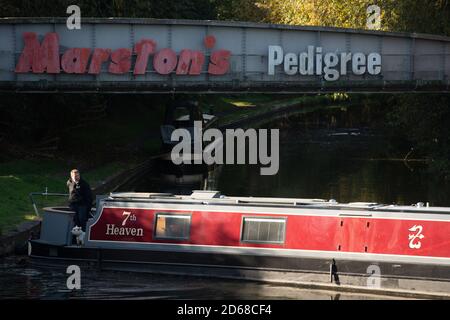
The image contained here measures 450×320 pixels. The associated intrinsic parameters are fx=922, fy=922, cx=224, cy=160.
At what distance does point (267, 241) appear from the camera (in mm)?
20438

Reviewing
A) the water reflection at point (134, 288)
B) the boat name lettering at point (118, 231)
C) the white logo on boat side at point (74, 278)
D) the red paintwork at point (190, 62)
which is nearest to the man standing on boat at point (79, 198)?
the boat name lettering at point (118, 231)

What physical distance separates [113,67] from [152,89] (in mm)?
2021

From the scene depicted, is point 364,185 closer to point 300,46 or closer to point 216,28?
point 300,46

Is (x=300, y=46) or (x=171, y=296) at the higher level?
(x=300, y=46)

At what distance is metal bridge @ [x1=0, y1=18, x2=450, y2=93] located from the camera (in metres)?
37.7

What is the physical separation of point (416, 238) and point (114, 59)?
70.6 ft

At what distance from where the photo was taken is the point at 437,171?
38.5 m

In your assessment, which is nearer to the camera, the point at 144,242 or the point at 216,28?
the point at 144,242

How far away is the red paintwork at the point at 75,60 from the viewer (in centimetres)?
3806

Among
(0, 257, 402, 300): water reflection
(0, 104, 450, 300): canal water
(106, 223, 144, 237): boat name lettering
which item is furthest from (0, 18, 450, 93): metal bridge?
(0, 257, 402, 300): water reflection

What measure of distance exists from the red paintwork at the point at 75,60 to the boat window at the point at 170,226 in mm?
18166

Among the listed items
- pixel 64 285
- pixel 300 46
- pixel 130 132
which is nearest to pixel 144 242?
pixel 64 285
